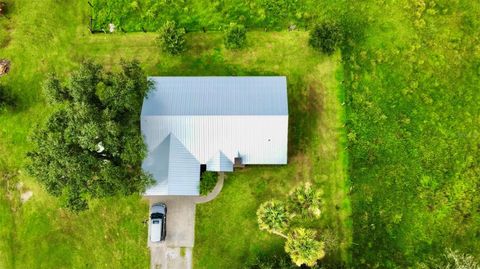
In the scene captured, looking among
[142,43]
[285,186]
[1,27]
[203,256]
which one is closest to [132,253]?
[203,256]

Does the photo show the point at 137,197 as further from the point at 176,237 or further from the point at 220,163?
the point at 220,163

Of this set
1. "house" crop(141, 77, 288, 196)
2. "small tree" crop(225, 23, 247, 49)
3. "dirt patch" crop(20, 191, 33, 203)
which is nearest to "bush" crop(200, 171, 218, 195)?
"house" crop(141, 77, 288, 196)

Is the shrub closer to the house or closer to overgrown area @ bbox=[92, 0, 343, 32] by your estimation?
the house

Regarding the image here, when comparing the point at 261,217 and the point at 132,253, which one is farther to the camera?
the point at 132,253

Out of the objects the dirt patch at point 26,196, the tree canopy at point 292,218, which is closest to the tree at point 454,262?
the tree canopy at point 292,218

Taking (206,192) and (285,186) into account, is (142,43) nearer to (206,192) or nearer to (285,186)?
(206,192)

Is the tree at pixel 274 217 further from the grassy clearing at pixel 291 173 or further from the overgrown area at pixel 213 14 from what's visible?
the overgrown area at pixel 213 14

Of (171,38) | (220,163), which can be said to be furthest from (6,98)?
(220,163)
